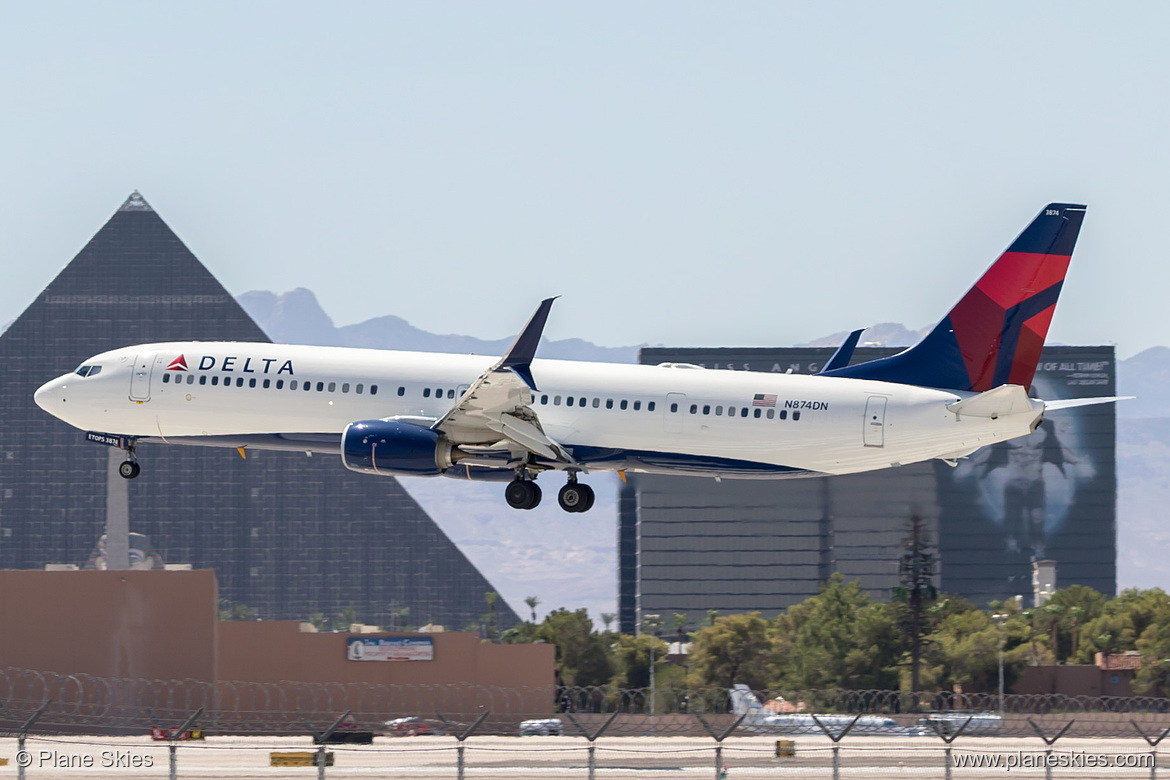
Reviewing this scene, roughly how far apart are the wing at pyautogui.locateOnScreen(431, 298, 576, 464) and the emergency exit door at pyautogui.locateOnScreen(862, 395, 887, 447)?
7965mm

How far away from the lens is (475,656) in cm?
7362

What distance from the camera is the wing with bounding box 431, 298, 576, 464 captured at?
41688mm

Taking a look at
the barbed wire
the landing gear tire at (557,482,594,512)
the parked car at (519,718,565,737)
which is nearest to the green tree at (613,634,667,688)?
the barbed wire

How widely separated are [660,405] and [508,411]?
4016 millimetres

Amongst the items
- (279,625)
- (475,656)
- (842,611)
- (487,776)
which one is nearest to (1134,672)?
(842,611)

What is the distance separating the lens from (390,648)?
238ft

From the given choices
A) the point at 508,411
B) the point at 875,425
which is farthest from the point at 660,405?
the point at 875,425

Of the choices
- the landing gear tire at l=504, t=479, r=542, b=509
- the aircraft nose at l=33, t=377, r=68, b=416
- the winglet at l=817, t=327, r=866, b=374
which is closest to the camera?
the landing gear tire at l=504, t=479, r=542, b=509

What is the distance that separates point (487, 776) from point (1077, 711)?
65.4 feet

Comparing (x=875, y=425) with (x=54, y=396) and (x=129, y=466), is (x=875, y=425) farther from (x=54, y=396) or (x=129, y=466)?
(x=54, y=396)

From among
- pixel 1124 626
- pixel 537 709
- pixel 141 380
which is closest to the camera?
pixel 537 709

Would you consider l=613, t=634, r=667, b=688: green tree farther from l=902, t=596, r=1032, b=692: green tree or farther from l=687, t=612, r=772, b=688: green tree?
l=902, t=596, r=1032, b=692: green tree

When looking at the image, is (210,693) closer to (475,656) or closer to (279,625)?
(279,625)

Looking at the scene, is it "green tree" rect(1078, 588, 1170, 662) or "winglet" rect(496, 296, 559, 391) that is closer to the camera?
"winglet" rect(496, 296, 559, 391)
